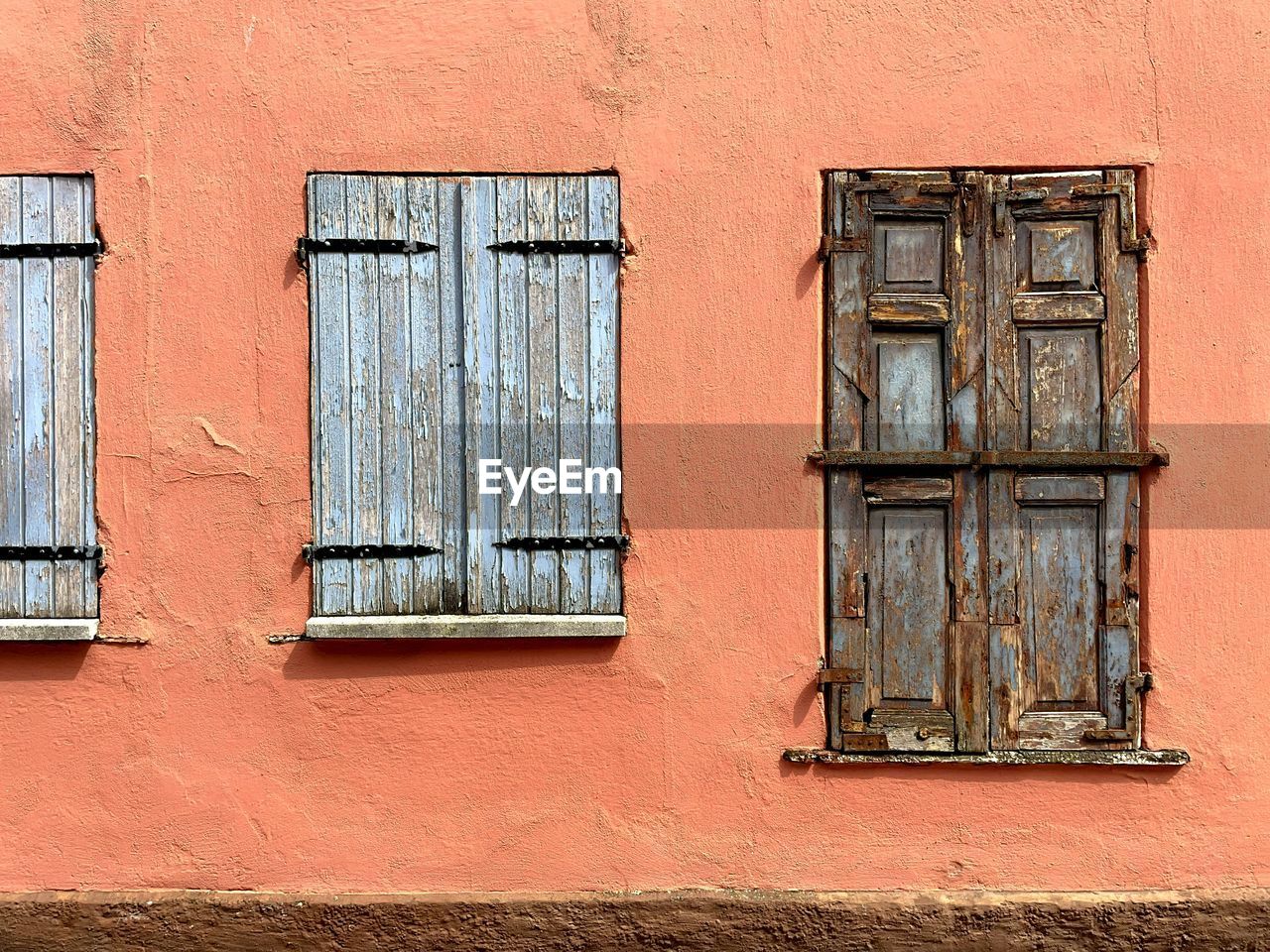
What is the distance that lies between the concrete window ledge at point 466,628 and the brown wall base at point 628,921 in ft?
2.94

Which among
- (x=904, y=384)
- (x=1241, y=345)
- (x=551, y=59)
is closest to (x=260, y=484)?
(x=551, y=59)

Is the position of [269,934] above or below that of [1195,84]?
below

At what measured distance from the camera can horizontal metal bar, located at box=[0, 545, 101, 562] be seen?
366cm

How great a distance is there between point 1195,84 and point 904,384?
1.40 meters

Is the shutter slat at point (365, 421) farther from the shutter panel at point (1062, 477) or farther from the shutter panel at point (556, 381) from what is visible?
the shutter panel at point (1062, 477)

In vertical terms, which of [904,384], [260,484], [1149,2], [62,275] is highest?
[1149,2]

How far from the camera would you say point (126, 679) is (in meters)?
3.66

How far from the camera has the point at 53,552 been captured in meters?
3.67

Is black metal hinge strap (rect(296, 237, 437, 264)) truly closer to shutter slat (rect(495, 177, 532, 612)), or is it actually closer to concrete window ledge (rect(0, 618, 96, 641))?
shutter slat (rect(495, 177, 532, 612))

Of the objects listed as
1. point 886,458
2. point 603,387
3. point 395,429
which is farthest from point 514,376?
point 886,458

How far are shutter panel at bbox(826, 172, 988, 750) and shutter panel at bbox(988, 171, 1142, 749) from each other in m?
0.09

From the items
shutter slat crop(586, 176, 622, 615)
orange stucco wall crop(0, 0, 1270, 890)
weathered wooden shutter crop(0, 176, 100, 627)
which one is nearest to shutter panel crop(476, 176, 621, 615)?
shutter slat crop(586, 176, 622, 615)

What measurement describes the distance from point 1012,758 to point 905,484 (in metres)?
0.99

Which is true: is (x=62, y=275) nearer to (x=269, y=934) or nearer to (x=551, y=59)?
(x=551, y=59)
